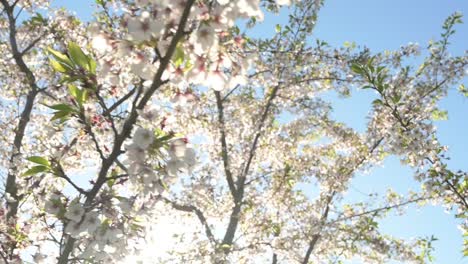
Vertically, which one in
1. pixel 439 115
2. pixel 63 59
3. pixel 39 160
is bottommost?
pixel 39 160

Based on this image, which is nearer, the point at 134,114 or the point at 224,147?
the point at 134,114

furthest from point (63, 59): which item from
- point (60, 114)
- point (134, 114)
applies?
point (134, 114)

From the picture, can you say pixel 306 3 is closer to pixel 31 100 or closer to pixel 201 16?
pixel 31 100

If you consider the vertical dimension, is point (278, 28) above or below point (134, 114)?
above

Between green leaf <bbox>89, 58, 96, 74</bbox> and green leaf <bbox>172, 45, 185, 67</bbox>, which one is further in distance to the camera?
green leaf <bbox>89, 58, 96, 74</bbox>

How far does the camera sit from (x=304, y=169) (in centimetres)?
1263

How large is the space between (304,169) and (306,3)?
4.61 m

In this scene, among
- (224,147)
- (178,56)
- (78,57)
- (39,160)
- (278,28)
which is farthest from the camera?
(224,147)

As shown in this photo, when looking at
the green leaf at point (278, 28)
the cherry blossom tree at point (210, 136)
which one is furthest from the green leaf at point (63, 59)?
the green leaf at point (278, 28)

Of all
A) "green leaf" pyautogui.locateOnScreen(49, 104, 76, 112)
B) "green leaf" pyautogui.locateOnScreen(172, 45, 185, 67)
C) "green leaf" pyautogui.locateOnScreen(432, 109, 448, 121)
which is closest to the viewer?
"green leaf" pyautogui.locateOnScreen(172, 45, 185, 67)

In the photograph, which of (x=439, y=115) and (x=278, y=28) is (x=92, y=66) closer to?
(x=278, y=28)

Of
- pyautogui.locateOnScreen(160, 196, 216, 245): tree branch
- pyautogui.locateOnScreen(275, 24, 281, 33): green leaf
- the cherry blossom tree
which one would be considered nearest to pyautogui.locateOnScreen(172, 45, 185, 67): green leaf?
the cherry blossom tree

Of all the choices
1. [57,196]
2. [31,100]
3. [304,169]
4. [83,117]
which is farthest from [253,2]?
[304,169]

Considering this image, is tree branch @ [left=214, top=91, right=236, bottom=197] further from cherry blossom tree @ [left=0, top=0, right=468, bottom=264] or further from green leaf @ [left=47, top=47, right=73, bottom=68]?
green leaf @ [left=47, top=47, right=73, bottom=68]
